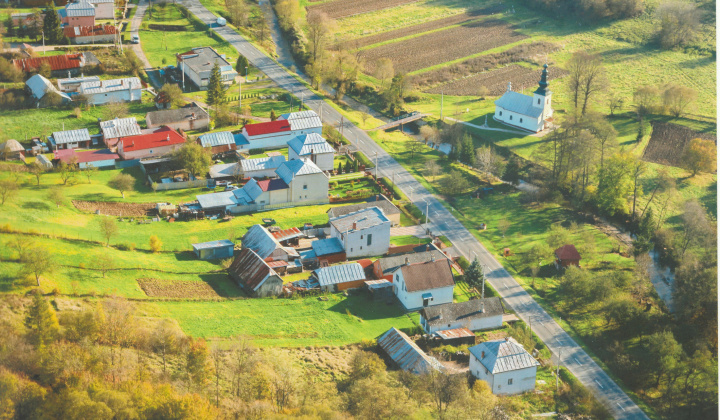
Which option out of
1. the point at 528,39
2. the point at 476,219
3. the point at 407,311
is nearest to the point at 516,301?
the point at 407,311

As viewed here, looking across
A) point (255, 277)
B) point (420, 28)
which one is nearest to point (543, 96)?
point (420, 28)

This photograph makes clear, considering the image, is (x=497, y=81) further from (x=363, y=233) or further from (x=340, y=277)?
(x=340, y=277)

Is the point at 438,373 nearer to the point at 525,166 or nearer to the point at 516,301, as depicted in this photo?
the point at 516,301

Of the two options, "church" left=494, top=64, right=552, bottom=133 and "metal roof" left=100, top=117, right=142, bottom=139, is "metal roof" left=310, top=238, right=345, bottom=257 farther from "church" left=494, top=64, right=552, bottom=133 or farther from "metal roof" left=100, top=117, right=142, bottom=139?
"church" left=494, top=64, right=552, bottom=133

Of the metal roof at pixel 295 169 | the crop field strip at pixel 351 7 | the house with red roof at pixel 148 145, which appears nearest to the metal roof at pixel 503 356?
the metal roof at pixel 295 169

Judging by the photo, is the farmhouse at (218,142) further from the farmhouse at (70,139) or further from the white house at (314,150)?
the farmhouse at (70,139)

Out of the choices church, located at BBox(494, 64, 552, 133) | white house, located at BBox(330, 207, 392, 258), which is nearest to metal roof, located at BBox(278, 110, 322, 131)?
church, located at BBox(494, 64, 552, 133)

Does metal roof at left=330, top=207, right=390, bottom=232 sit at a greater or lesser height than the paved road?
greater
